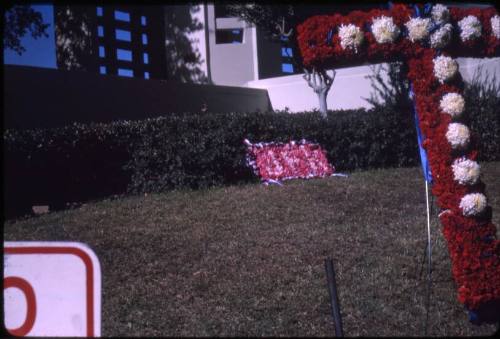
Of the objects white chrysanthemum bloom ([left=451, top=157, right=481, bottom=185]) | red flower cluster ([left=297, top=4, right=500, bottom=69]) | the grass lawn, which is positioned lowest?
the grass lawn

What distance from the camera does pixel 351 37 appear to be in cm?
395

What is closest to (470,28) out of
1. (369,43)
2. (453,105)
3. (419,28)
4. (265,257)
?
(419,28)

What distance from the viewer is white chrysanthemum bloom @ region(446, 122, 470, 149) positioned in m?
3.80

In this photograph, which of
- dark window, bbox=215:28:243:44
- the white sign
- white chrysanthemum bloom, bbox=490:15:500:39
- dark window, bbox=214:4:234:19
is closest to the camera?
the white sign

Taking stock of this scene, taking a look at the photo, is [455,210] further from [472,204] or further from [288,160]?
[288,160]

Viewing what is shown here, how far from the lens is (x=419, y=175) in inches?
376

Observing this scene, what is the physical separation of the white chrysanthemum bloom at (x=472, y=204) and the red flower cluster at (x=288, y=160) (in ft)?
19.2

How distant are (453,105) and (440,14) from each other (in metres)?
0.84

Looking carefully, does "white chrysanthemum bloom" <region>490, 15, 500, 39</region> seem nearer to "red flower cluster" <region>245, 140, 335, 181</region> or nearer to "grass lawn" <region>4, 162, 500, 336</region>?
"grass lawn" <region>4, 162, 500, 336</region>

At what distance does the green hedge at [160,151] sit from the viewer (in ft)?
26.7

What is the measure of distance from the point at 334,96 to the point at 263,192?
897 centimetres

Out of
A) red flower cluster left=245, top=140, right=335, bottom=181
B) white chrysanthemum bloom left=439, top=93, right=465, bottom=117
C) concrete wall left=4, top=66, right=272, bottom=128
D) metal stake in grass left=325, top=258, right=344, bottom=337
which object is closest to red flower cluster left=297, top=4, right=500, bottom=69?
white chrysanthemum bloom left=439, top=93, right=465, bottom=117

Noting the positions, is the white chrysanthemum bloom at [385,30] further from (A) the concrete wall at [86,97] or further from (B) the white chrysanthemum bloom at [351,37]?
(A) the concrete wall at [86,97]

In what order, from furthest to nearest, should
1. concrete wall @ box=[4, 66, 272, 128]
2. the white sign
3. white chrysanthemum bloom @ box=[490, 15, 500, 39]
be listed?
concrete wall @ box=[4, 66, 272, 128] < white chrysanthemum bloom @ box=[490, 15, 500, 39] < the white sign
